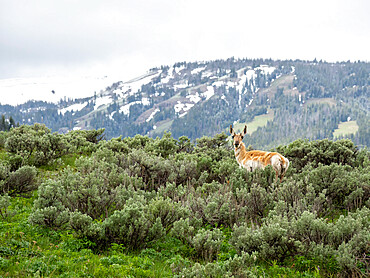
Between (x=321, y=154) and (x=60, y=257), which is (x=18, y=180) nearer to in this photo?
(x=60, y=257)

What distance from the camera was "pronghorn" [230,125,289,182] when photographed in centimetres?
888

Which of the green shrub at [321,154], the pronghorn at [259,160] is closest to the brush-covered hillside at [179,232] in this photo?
the pronghorn at [259,160]

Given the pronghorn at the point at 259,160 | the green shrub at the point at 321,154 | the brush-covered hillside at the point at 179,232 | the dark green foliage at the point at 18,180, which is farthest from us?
the green shrub at the point at 321,154

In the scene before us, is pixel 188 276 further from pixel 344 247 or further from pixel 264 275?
pixel 344 247

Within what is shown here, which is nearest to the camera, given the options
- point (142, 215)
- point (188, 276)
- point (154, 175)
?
point (188, 276)

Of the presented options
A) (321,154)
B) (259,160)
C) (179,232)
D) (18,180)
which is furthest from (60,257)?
(321,154)

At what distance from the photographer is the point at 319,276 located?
431 cm

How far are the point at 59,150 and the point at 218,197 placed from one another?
24.2 ft

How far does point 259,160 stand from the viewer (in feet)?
31.2

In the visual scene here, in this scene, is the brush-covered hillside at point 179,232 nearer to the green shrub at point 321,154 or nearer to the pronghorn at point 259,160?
the pronghorn at point 259,160

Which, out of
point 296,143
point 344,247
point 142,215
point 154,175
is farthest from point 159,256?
point 296,143

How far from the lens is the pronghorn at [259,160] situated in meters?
8.88

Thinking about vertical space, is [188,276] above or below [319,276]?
above

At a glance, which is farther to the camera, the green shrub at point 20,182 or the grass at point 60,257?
the green shrub at point 20,182
